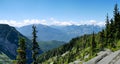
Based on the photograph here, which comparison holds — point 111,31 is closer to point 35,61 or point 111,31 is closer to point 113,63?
point 35,61

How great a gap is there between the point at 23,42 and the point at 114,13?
7534 cm

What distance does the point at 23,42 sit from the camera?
56.6 meters

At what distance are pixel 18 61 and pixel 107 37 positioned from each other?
67279mm

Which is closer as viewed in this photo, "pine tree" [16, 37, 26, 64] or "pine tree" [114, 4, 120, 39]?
"pine tree" [16, 37, 26, 64]

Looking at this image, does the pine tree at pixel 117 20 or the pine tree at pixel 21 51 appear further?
the pine tree at pixel 117 20

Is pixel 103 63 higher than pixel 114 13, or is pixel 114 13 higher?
pixel 114 13

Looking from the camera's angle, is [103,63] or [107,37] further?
[107,37]

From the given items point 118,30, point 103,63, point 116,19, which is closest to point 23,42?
point 103,63

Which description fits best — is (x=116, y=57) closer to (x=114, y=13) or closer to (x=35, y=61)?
(x=35, y=61)

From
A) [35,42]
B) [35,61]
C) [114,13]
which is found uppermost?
[114,13]

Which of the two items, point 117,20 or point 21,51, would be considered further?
point 117,20

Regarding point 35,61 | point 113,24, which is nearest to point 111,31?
point 113,24

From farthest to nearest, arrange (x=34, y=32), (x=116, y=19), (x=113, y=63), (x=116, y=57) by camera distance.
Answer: (x=116, y=19)
(x=34, y=32)
(x=116, y=57)
(x=113, y=63)

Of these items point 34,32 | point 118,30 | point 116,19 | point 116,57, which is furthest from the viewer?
point 116,19
